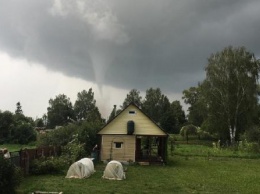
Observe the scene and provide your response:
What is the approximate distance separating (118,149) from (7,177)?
61.9ft

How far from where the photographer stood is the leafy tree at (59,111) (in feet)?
391

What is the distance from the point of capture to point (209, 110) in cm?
5506

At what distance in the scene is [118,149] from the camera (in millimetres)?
32438

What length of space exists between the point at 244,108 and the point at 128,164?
1094 inches

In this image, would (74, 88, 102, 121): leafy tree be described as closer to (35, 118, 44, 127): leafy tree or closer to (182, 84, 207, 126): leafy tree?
(35, 118, 44, 127): leafy tree

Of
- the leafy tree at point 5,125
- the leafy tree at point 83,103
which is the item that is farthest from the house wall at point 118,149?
the leafy tree at point 83,103

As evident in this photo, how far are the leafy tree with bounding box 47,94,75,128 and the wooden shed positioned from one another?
86.7 metres

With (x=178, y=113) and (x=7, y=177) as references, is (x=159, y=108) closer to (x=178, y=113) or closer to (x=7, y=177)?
(x=178, y=113)

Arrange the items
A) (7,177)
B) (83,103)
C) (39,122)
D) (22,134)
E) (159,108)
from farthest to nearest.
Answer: (39,122), (83,103), (159,108), (22,134), (7,177)

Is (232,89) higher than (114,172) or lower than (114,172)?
higher

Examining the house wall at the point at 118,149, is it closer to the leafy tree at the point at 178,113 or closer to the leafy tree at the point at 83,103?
the leafy tree at the point at 178,113

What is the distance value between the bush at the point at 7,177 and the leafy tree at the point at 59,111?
343ft

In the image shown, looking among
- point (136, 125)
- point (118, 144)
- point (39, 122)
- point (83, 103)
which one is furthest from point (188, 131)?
point (39, 122)

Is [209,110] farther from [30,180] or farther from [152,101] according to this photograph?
[152,101]
